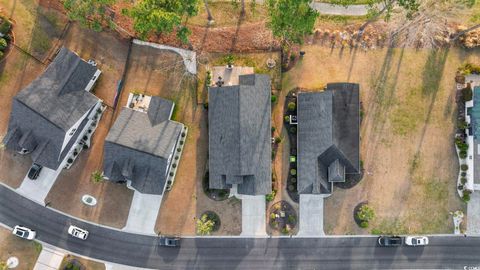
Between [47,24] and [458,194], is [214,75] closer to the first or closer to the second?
[47,24]

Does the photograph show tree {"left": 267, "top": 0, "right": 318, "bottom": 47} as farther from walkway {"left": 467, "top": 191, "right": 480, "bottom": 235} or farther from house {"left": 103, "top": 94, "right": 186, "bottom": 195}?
walkway {"left": 467, "top": 191, "right": 480, "bottom": 235}

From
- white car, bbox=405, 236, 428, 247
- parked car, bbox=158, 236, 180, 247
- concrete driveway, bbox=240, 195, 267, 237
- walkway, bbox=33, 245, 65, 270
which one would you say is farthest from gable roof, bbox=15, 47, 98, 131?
white car, bbox=405, 236, 428, 247

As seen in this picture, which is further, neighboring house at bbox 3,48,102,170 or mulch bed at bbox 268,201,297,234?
mulch bed at bbox 268,201,297,234

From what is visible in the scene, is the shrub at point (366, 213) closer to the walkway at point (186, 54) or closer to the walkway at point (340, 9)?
the walkway at point (340, 9)

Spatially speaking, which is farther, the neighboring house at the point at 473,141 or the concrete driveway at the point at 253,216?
the concrete driveway at the point at 253,216

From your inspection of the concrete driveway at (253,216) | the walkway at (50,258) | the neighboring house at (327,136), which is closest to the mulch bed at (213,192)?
the concrete driveway at (253,216)

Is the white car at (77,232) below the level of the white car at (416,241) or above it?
below

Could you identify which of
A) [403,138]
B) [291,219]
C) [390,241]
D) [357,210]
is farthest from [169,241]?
[403,138]
